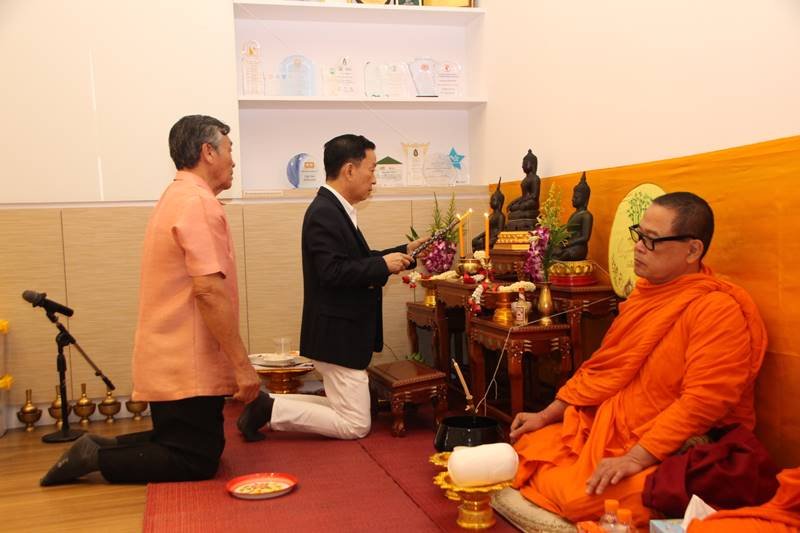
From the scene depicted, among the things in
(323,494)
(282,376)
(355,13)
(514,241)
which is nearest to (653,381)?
(323,494)

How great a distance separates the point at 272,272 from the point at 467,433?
8.62 feet

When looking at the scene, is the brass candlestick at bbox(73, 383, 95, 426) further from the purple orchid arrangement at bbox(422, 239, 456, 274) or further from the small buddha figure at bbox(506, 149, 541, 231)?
the small buddha figure at bbox(506, 149, 541, 231)

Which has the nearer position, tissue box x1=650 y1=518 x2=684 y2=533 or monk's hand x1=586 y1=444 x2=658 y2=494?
tissue box x1=650 y1=518 x2=684 y2=533

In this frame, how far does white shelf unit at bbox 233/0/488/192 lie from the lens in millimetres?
5582

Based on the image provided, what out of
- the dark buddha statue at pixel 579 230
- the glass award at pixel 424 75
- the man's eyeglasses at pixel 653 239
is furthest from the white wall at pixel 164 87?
the man's eyeglasses at pixel 653 239

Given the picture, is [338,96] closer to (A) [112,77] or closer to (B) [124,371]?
(A) [112,77]

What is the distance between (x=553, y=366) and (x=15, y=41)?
12.8 feet

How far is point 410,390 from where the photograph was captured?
13.5ft

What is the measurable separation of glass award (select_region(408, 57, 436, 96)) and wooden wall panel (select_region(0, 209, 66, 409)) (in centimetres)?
271

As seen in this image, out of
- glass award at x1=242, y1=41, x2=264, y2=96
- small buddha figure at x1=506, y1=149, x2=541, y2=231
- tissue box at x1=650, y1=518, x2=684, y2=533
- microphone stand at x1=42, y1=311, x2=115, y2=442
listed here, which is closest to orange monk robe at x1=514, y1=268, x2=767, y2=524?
tissue box at x1=650, y1=518, x2=684, y2=533

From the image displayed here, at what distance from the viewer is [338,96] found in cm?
557

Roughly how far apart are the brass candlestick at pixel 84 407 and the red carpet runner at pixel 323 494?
1.30m

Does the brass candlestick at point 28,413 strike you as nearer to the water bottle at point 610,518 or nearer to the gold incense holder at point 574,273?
the gold incense holder at point 574,273

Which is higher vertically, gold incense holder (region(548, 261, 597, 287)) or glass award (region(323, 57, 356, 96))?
glass award (region(323, 57, 356, 96))
